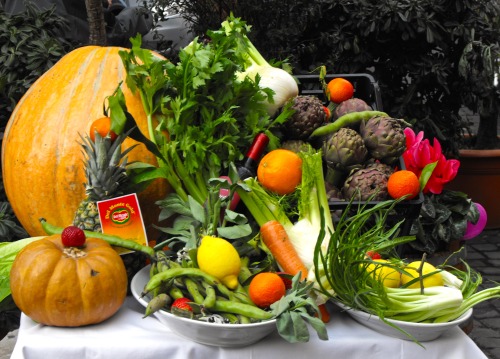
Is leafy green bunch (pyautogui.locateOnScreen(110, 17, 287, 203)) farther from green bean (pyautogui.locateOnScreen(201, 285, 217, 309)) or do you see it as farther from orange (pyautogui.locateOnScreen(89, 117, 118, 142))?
green bean (pyautogui.locateOnScreen(201, 285, 217, 309))

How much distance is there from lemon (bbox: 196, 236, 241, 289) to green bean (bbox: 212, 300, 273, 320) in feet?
0.28

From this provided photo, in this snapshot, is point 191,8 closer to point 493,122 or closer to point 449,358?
point 493,122

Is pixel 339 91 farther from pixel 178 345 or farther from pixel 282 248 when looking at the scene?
pixel 178 345

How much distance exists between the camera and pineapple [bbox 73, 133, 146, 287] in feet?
6.19

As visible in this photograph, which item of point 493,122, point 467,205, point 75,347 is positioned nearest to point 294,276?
point 75,347

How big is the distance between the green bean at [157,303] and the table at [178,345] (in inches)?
3.0

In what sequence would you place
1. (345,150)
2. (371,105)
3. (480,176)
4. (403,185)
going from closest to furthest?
(403,185)
(345,150)
(371,105)
(480,176)

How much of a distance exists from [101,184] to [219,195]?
1.16 ft

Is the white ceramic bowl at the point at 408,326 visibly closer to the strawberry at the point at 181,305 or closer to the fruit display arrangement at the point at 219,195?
the fruit display arrangement at the point at 219,195

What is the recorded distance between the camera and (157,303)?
5.29 ft

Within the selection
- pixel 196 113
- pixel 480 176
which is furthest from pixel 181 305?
pixel 480 176

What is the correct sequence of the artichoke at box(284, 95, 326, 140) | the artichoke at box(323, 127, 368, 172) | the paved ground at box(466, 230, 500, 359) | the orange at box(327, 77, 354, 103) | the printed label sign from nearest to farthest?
the printed label sign
the artichoke at box(323, 127, 368, 172)
the artichoke at box(284, 95, 326, 140)
the orange at box(327, 77, 354, 103)
the paved ground at box(466, 230, 500, 359)

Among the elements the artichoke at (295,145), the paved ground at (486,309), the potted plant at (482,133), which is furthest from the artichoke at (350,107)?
the potted plant at (482,133)

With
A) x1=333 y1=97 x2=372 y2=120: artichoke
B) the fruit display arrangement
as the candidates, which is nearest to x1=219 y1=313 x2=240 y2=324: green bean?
the fruit display arrangement
